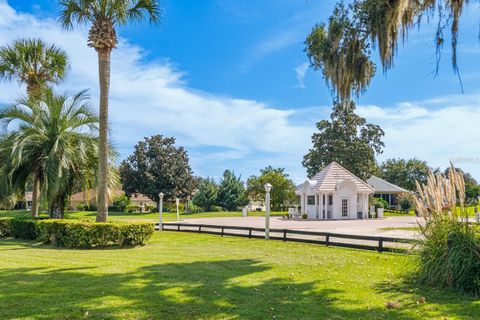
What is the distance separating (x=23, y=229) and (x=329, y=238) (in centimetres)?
1200

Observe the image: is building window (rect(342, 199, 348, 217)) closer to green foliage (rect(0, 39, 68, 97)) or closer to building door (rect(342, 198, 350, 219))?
building door (rect(342, 198, 350, 219))

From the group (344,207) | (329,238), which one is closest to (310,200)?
(344,207)

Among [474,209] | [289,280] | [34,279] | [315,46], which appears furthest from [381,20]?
[34,279]

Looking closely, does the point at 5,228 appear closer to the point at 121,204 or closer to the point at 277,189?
the point at 277,189

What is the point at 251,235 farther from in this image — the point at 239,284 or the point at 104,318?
the point at 104,318

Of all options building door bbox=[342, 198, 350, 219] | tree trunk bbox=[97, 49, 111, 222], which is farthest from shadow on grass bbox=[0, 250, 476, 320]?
building door bbox=[342, 198, 350, 219]

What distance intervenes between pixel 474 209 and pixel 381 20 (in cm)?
438

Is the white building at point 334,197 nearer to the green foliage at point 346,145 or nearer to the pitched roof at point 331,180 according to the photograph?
the pitched roof at point 331,180

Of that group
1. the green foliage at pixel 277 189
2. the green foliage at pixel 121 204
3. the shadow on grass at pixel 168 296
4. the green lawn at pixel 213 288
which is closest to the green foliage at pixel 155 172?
the green foliage at pixel 121 204

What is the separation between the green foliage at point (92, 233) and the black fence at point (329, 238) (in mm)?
5096

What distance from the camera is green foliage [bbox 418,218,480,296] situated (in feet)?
24.0

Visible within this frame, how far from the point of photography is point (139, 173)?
52625 mm

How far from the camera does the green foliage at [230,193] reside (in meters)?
52.2

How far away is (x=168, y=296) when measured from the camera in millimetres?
6801
